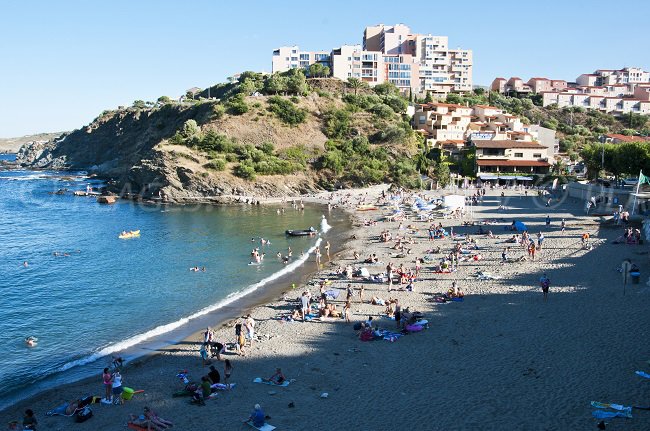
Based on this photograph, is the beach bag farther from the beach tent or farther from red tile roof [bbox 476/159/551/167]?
red tile roof [bbox 476/159/551/167]

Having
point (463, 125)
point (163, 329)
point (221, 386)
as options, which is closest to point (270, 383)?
point (221, 386)

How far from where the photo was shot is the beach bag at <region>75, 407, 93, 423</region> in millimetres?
12844

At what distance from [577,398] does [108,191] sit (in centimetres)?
6822

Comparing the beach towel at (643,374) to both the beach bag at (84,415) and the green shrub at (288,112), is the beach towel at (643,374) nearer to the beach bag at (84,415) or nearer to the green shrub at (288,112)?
the beach bag at (84,415)

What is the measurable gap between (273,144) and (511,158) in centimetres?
3243

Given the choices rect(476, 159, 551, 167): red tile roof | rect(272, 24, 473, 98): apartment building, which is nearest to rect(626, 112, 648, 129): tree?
rect(272, 24, 473, 98): apartment building

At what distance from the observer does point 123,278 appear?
91.6 feet

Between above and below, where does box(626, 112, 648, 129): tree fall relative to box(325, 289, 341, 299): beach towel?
above

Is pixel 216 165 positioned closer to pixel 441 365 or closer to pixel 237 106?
pixel 237 106

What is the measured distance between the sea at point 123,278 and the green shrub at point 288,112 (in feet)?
88.7

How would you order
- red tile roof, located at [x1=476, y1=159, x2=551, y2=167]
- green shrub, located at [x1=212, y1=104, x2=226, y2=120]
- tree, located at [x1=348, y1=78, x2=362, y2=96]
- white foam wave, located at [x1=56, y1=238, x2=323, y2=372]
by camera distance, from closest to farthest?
white foam wave, located at [x1=56, y1=238, x2=323, y2=372], red tile roof, located at [x1=476, y1=159, x2=551, y2=167], green shrub, located at [x1=212, y1=104, x2=226, y2=120], tree, located at [x1=348, y1=78, x2=362, y2=96]

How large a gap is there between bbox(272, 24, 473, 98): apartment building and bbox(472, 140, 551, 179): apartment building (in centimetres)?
3674

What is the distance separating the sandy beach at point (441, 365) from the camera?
39.7ft

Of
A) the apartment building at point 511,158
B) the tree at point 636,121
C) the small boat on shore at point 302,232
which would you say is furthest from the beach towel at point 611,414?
the tree at point 636,121
